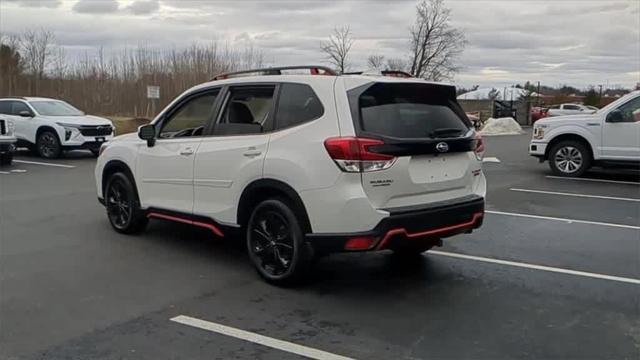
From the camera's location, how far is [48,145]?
643 inches

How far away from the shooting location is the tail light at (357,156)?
4.57 metres

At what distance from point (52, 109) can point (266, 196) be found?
45.8 ft

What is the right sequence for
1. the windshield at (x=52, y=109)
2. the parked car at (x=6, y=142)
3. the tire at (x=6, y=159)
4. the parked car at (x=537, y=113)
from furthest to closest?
the parked car at (x=537, y=113) < the windshield at (x=52, y=109) < the tire at (x=6, y=159) < the parked car at (x=6, y=142)

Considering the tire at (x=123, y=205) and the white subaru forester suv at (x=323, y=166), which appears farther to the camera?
the tire at (x=123, y=205)

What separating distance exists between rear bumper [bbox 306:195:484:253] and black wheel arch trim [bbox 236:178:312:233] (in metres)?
0.20

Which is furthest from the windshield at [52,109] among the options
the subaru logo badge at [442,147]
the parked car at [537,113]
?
the parked car at [537,113]

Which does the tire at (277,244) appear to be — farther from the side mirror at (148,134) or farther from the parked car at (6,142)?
the parked car at (6,142)

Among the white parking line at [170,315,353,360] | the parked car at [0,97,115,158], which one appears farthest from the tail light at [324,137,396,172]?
the parked car at [0,97,115,158]

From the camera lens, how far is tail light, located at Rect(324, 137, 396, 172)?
457cm

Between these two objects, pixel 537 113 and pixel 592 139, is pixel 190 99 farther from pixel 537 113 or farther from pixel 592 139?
pixel 537 113

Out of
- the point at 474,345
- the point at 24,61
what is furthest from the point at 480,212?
the point at 24,61

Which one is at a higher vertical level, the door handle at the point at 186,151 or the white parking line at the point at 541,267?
the door handle at the point at 186,151

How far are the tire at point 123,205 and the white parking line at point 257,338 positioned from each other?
2.75 metres

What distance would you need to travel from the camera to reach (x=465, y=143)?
17.3 ft
